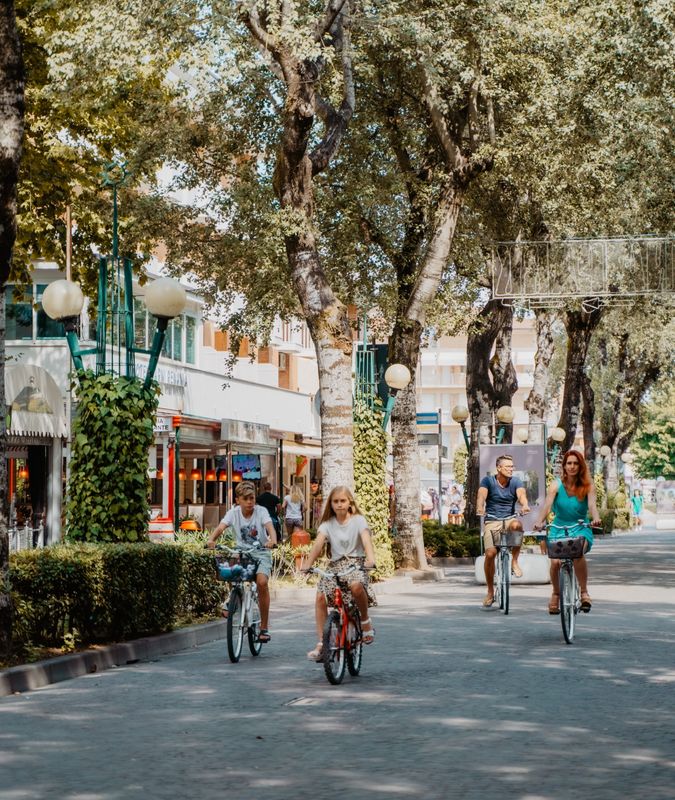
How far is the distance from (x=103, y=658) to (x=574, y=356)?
3228 centimetres

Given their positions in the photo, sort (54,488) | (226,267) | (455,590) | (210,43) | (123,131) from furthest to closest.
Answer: (54,488), (226,267), (123,131), (455,590), (210,43)

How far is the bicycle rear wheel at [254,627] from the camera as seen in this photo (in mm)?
15539

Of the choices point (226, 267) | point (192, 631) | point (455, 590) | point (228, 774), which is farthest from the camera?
point (226, 267)

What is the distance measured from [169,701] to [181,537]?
35.1 feet

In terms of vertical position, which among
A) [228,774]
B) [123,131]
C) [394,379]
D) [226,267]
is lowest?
[228,774]

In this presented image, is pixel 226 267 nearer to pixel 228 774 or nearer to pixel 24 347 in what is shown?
pixel 24 347

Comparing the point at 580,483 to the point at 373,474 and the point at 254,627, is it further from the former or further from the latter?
the point at 373,474

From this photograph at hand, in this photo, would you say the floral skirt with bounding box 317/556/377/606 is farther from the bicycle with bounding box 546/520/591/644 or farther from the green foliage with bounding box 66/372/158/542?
the green foliage with bounding box 66/372/158/542

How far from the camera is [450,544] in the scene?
125 feet

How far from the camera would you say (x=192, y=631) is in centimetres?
1741

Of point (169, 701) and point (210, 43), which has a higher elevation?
point (210, 43)

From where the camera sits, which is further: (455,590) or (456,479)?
(456,479)

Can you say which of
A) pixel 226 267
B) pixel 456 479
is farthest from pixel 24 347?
pixel 456 479

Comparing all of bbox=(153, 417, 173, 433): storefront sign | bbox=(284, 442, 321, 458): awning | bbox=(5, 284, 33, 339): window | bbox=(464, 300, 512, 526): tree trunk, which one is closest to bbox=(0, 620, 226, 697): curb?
bbox=(153, 417, 173, 433): storefront sign
